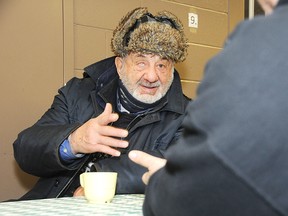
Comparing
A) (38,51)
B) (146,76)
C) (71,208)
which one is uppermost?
(38,51)

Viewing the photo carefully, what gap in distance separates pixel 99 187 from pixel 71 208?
0.10 m

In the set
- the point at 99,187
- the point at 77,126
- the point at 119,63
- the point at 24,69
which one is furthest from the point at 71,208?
the point at 24,69

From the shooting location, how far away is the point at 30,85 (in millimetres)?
1939

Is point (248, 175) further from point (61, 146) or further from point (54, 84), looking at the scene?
point (54, 84)

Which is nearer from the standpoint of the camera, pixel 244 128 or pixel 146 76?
pixel 244 128

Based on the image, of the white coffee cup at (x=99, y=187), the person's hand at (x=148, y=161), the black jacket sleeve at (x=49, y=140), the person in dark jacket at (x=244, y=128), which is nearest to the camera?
the person in dark jacket at (x=244, y=128)

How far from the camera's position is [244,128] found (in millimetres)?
373

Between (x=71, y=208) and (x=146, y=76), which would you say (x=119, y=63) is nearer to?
(x=146, y=76)

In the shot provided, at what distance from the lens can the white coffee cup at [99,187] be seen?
3.07 feet

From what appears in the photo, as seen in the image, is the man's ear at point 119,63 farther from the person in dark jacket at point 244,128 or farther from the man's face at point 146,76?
the person in dark jacket at point 244,128

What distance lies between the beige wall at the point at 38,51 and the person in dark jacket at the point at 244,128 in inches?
64.2

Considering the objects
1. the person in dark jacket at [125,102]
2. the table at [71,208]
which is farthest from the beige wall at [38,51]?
the table at [71,208]

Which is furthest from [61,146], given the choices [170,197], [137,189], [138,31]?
[170,197]

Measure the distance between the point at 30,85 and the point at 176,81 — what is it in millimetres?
717
